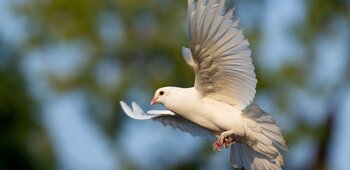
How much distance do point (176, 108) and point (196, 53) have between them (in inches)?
20.5

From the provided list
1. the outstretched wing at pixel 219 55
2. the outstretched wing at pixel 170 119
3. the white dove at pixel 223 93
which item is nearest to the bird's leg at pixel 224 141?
the white dove at pixel 223 93

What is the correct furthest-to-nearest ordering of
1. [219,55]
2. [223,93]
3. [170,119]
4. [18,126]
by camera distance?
[18,126] < [170,119] < [223,93] < [219,55]

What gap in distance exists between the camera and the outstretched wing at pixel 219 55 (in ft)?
28.8

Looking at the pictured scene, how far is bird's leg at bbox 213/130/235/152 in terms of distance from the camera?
9102 millimetres

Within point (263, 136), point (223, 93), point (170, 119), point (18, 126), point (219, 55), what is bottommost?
point (18, 126)

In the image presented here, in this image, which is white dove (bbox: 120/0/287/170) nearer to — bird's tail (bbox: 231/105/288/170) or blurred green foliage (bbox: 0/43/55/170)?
bird's tail (bbox: 231/105/288/170)

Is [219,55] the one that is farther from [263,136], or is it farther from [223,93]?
[263,136]

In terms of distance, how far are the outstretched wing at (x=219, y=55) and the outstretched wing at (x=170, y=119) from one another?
79 centimetres

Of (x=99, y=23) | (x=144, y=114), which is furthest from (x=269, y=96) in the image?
(x=144, y=114)

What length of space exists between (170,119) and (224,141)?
46.2 inches

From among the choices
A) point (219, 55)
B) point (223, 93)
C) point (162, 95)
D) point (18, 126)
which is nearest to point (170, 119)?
point (162, 95)

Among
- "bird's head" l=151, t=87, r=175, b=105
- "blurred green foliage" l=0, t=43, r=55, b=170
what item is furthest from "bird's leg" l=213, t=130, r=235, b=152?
"blurred green foliage" l=0, t=43, r=55, b=170

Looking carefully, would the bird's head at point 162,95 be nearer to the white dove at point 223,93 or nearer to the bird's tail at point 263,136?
the white dove at point 223,93

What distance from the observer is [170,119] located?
10.3m
